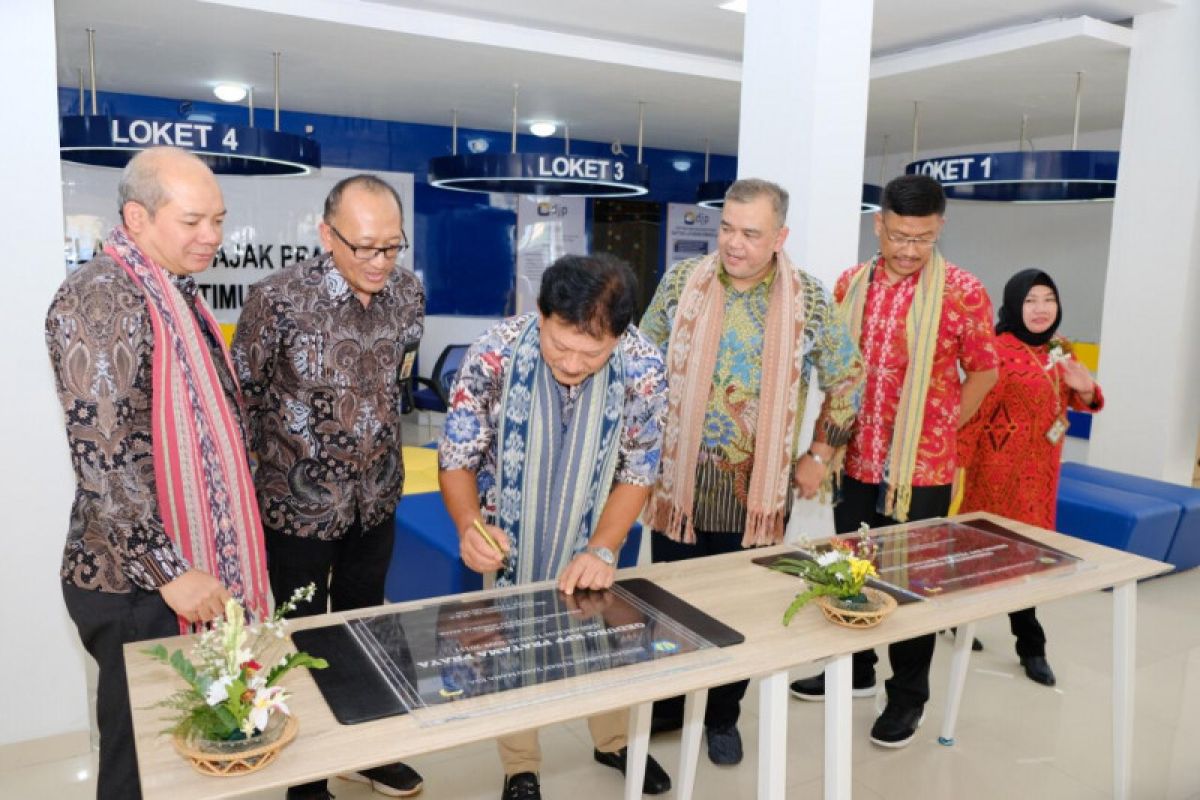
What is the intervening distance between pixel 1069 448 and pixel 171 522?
8.88m

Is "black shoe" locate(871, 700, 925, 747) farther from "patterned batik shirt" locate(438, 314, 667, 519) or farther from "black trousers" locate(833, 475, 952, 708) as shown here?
"patterned batik shirt" locate(438, 314, 667, 519)

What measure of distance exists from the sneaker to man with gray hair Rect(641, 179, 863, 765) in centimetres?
105

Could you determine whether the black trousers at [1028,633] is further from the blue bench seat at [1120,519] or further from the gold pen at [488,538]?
the gold pen at [488,538]

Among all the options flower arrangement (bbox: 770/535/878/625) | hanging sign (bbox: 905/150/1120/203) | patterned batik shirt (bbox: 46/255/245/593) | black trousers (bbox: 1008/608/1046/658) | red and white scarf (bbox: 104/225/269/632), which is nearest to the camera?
patterned batik shirt (bbox: 46/255/245/593)

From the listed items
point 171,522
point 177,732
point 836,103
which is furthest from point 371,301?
point 836,103

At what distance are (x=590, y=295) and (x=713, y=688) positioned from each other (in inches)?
65.3

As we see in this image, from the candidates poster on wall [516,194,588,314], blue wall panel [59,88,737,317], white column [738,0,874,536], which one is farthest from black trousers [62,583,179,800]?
poster on wall [516,194,588,314]

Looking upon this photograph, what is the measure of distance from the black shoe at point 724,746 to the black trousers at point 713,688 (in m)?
0.02

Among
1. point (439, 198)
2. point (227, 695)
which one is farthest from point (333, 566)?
point (439, 198)

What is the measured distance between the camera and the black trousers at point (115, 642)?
1.97m

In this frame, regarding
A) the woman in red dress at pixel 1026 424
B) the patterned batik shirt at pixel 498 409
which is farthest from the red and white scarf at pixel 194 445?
the woman in red dress at pixel 1026 424

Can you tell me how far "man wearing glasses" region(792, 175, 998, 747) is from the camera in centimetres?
299

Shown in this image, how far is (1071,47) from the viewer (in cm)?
616

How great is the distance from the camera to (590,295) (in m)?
2.00
